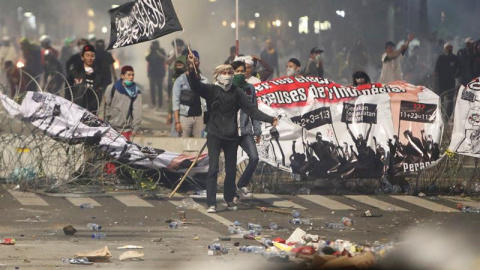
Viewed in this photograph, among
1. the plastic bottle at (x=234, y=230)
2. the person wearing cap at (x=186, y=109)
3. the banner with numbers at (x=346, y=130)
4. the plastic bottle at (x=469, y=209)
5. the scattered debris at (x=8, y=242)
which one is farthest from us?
the person wearing cap at (x=186, y=109)

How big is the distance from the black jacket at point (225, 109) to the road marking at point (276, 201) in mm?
1204

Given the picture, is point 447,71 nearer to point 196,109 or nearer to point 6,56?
point 6,56

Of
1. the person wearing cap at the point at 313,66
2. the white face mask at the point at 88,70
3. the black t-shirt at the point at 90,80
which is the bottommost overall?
the black t-shirt at the point at 90,80

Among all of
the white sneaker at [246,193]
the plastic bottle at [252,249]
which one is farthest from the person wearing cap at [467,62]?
the plastic bottle at [252,249]

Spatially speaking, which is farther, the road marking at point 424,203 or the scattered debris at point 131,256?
the road marking at point 424,203

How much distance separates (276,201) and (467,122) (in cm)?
286

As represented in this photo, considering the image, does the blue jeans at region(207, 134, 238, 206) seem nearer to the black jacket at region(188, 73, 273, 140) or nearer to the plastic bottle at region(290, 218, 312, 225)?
the black jacket at region(188, 73, 273, 140)

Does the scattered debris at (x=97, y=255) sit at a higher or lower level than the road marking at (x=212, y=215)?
lower

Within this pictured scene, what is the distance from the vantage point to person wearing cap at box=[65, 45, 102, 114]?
696 inches

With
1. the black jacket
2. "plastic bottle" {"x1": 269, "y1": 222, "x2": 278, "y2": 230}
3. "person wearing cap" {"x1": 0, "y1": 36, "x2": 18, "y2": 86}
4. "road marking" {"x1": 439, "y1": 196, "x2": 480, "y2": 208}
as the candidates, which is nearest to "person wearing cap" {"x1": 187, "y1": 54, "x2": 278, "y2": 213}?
the black jacket

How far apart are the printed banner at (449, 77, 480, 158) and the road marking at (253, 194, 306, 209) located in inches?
95.9

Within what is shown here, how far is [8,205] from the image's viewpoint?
14781mm

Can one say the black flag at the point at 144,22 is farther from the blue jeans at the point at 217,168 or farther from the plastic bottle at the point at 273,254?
the plastic bottle at the point at 273,254

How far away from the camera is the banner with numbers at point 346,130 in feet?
54.9
